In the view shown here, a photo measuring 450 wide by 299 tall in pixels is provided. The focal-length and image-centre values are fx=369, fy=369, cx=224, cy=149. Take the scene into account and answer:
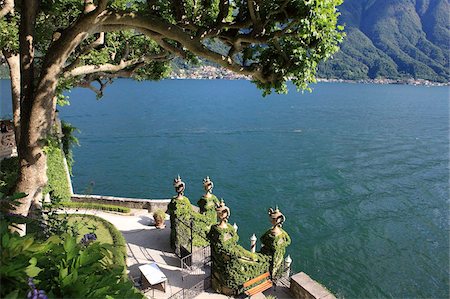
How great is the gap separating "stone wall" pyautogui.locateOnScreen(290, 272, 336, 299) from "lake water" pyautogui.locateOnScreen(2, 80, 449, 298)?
7.52 m

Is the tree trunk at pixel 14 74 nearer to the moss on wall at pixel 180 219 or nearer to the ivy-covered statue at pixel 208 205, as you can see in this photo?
the moss on wall at pixel 180 219

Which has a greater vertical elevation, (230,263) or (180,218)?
(180,218)

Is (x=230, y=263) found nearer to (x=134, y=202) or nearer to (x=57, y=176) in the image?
(x=134, y=202)

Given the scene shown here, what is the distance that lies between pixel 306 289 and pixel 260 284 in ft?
5.60

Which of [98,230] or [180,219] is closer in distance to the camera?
[98,230]

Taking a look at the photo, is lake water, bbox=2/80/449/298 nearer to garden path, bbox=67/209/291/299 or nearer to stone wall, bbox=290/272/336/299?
garden path, bbox=67/209/291/299

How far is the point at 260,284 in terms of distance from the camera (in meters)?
12.2

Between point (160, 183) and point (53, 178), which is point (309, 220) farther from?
point (53, 178)

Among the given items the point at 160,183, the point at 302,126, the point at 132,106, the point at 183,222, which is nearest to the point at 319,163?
the point at 160,183

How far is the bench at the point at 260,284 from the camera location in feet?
39.0

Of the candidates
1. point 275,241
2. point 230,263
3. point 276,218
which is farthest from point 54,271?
point 275,241

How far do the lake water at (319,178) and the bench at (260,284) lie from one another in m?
7.11

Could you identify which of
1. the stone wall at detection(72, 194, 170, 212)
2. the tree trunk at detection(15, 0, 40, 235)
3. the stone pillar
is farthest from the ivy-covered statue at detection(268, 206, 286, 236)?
the stone wall at detection(72, 194, 170, 212)

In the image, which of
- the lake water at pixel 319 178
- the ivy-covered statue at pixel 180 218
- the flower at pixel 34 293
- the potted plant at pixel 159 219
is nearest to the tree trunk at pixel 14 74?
the lake water at pixel 319 178
